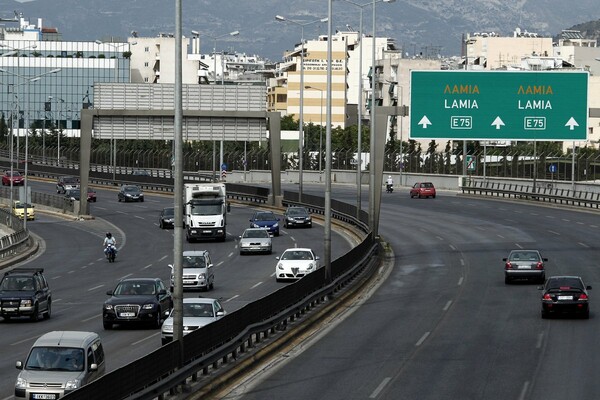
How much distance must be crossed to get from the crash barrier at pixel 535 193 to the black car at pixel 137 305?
60058mm

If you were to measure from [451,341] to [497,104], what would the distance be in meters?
35.2

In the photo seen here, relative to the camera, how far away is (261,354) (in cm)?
3234

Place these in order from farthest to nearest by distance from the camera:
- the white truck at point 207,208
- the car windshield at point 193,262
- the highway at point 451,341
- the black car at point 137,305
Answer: the white truck at point 207,208, the car windshield at point 193,262, the black car at point 137,305, the highway at point 451,341

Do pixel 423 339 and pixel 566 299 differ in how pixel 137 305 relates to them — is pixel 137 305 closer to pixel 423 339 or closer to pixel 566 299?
pixel 423 339

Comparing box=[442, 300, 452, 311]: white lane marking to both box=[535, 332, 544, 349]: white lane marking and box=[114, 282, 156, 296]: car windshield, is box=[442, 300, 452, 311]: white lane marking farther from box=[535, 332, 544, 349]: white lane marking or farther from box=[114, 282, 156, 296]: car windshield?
box=[114, 282, 156, 296]: car windshield

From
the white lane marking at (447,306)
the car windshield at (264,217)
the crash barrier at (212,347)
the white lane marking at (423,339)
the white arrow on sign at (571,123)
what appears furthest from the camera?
the car windshield at (264,217)

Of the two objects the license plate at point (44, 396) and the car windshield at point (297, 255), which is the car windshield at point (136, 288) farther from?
the license plate at point (44, 396)

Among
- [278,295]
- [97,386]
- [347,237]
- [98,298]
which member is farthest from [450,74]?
[97,386]

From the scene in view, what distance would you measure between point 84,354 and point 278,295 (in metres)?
11.8

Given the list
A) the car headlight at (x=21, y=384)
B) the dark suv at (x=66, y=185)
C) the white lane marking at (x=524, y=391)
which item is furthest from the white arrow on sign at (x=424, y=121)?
the dark suv at (x=66, y=185)

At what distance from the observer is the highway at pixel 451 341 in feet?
92.8

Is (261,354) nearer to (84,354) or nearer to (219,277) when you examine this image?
(84,354)

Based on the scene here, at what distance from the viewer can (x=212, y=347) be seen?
29.2 meters

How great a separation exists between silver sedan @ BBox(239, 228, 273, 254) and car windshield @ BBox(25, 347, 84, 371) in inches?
1618
